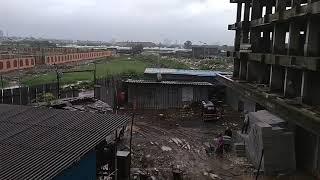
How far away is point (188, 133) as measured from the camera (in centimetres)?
2866

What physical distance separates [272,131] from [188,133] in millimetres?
9557

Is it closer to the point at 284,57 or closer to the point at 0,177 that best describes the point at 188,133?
the point at 284,57

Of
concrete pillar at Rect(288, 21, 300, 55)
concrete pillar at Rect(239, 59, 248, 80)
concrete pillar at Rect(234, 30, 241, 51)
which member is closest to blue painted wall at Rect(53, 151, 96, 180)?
concrete pillar at Rect(288, 21, 300, 55)

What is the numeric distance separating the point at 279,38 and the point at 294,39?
2.03m

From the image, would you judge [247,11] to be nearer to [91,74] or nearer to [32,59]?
[91,74]

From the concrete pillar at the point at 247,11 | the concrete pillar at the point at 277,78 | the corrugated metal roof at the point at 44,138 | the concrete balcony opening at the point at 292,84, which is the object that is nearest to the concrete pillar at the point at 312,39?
the concrete balcony opening at the point at 292,84

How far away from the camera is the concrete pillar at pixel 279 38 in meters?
22.6

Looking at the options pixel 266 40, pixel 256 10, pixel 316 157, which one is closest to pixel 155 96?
pixel 266 40

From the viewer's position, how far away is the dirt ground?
20609mm

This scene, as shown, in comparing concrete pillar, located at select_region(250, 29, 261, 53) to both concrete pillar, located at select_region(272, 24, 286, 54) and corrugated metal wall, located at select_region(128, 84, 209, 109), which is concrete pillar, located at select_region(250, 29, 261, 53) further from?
corrugated metal wall, located at select_region(128, 84, 209, 109)

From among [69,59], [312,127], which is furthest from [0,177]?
Answer: [69,59]

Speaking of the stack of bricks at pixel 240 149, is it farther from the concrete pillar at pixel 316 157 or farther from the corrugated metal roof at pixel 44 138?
the corrugated metal roof at pixel 44 138

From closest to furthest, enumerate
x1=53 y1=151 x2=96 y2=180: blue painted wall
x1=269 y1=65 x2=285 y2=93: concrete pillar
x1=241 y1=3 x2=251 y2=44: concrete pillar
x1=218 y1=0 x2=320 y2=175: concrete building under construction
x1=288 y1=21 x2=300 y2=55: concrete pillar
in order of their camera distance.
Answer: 1. x1=53 y1=151 x2=96 y2=180: blue painted wall
2. x1=218 y1=0 x2=320 y2=175: concrete building under construction
3. x1=288 y1=21 x2=300 y2=55: concrete pillar
4. x1=269 y1=65 x2=285 y2=93: concrete pillar
5. x1=241 y1=3 x2=251 y2=44: concrete pillar

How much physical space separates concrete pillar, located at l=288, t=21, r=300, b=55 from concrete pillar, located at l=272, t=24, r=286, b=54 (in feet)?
6.26
